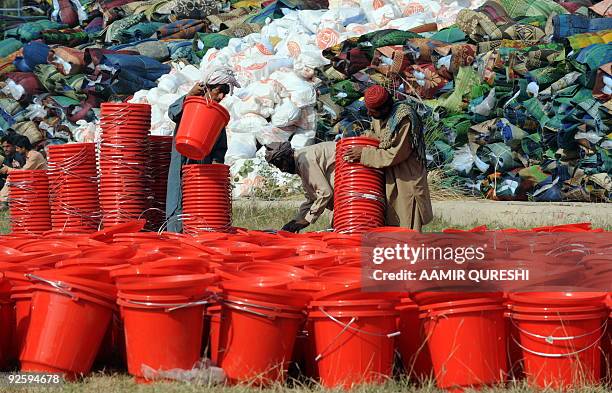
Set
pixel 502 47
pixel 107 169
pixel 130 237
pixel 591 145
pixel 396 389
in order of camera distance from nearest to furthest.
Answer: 1. pixel 396 389
2. pixel 130 237
3. pixel 107 169
4. pixel 591 145
5. pixel 502 47

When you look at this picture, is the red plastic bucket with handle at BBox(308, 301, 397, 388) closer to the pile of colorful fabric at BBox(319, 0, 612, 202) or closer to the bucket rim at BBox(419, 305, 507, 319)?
the bucket rim at BBox(419, 305, 507, 319)

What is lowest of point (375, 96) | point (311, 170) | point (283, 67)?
point (311, 170)

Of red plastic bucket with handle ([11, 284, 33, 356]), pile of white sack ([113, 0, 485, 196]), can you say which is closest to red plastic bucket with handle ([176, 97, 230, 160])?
red plastic bucket with handle ([11, 284, 33, 356])

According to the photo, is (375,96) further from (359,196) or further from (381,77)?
(381,77)

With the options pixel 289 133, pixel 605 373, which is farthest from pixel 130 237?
pixel 289 133

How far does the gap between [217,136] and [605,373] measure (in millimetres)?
3751

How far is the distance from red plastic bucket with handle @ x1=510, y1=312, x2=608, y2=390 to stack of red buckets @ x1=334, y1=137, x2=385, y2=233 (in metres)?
2.60

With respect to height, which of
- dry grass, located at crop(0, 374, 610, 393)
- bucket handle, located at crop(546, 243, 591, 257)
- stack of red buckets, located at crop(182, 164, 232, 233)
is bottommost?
dry grass, located at crop(0, 374, 610, 393)

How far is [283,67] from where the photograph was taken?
13.3 m

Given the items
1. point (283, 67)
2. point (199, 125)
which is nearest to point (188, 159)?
point (199, 125)

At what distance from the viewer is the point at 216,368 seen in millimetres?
4527

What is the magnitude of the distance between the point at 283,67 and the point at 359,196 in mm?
6581

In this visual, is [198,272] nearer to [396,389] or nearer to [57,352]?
[57,352]

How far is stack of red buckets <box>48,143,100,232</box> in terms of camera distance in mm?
7793
